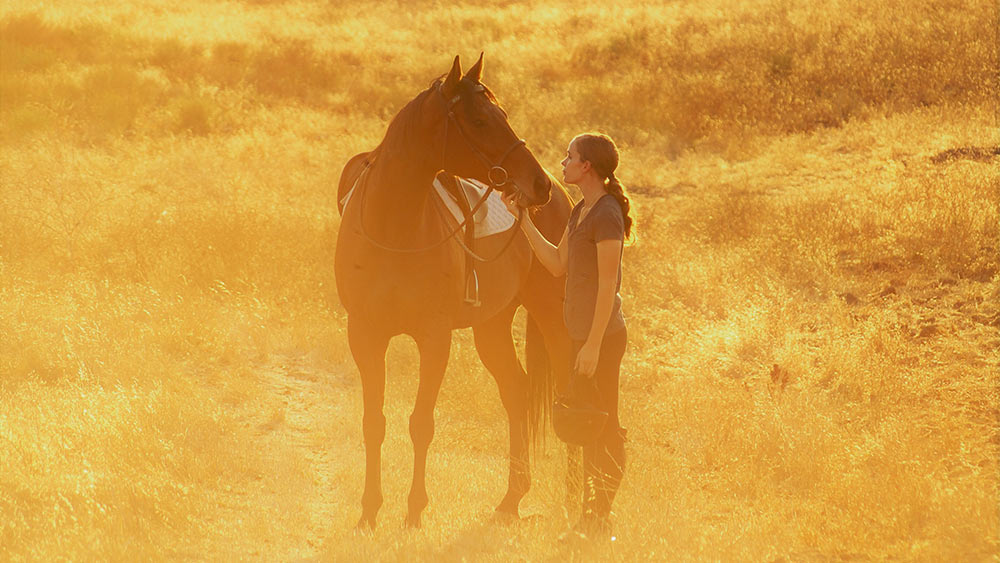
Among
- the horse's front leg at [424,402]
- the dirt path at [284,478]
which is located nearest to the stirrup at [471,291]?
the horse's front leg at [424,402]

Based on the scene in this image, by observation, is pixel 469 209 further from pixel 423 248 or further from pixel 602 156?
pixel 602 156

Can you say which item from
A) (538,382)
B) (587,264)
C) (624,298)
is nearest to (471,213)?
(587,264)

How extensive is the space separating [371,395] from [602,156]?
6.64 ft

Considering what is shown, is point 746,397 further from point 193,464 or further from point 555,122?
point 555,122

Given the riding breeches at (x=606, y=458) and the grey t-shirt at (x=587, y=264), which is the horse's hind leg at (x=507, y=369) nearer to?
the riding breeches at (x=606, y=458)

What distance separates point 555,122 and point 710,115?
2.72 meters

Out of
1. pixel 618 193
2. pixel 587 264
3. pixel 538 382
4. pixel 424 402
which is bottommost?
pixel 538 382

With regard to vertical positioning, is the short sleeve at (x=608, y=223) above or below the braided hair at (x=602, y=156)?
below

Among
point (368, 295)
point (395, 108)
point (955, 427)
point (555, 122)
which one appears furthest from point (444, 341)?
point (395, 108)

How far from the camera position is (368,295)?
5.38 metres

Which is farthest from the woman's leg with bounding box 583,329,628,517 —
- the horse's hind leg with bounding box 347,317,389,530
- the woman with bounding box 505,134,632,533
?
the horse's hind leg with bounding box 347,317,389,530

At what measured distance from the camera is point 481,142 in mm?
4910

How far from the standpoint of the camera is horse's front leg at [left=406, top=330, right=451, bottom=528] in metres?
5.50

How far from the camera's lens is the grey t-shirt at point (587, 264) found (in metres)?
4.68
